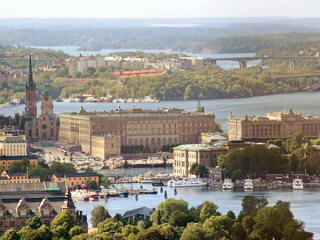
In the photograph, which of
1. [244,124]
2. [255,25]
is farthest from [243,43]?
[244,124]

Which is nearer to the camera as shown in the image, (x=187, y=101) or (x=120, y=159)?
(x=120, y=159)

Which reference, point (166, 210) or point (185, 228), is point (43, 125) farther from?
point (185, 228)

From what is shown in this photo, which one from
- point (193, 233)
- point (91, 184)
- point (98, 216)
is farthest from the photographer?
point (91, 184)

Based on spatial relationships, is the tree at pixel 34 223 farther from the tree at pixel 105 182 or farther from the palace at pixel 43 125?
the palace at pixel 43 125

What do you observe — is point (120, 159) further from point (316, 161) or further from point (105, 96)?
point (105, 96)

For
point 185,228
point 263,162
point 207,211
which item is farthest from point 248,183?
point 185,228

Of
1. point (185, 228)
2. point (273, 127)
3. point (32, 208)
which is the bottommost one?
point (273, 127)

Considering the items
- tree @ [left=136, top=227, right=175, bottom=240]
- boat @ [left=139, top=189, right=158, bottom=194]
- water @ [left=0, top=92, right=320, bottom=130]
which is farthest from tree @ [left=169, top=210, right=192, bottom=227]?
water @ [left=0, top=92, right=320, bottom=130]
